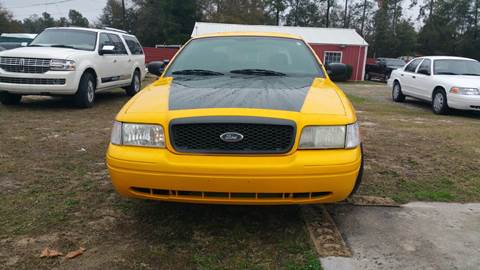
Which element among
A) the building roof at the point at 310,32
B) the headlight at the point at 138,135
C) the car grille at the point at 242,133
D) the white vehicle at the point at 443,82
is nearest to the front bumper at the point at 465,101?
the white vehicle at the point at 443,82

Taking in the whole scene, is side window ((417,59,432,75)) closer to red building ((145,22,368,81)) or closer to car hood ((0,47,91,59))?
car hood ((0,47,91,59))

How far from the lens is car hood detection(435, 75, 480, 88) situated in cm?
988

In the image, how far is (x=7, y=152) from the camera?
17.2 feet

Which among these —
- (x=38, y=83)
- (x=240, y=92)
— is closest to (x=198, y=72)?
(x=240, y=92)

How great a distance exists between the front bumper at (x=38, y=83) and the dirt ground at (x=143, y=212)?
1744 mm

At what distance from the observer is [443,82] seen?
10.4 metres

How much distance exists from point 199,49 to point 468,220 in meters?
3.02

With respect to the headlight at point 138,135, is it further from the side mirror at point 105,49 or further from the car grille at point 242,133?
the side mirror at point 105,49

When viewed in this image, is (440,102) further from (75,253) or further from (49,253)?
(49,253)

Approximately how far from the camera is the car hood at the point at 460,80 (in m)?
9.88

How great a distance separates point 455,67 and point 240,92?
9394 millimetres

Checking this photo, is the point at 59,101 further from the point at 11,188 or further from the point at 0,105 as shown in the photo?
the point at 11,188

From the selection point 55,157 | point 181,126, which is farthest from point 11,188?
point 181,126

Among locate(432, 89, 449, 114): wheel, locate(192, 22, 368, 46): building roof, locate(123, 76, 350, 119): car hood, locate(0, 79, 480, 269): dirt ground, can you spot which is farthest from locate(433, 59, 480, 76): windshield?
locate(192, 22, 368, 46): building roof
